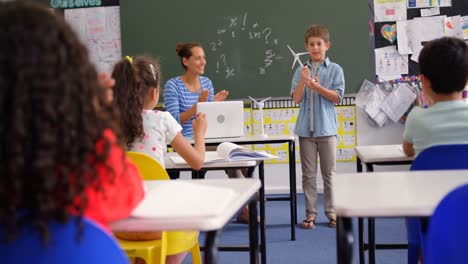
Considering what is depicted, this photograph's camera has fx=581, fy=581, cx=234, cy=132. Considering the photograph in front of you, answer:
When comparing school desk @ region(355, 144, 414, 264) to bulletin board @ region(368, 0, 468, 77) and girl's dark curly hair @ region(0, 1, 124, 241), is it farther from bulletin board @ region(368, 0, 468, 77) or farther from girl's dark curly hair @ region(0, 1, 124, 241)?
bulletin board @ region(368, 0, 468, 77)

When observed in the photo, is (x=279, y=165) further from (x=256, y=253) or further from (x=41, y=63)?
(x=41, y=63)

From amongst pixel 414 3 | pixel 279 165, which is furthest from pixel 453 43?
pixel 279 165

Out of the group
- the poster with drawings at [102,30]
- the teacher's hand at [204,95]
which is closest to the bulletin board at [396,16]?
the teacher's hand at [204,95]

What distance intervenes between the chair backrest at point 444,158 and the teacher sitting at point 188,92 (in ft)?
7.39

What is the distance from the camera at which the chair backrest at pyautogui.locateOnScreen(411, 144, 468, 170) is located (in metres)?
1.75

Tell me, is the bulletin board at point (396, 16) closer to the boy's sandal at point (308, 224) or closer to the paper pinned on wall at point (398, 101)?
the paper pinned on wall at point (398, 101)

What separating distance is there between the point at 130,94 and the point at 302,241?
1.82 metres

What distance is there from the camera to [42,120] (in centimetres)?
92

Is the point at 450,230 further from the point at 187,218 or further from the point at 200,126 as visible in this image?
the point at 200,126

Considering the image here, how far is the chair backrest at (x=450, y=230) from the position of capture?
1103 mm

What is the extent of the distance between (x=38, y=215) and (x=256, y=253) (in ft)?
3.28

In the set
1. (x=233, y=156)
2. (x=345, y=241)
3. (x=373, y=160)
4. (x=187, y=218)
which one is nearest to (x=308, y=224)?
(x=233, y=156)

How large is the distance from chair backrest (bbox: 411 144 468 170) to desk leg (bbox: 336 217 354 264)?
2.18 ft

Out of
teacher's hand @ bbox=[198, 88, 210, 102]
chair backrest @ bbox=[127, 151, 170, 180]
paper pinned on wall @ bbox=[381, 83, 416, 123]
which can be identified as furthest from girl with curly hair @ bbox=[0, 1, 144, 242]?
paper pinned on wall @ bbox=[381, 83, 416, 123]
